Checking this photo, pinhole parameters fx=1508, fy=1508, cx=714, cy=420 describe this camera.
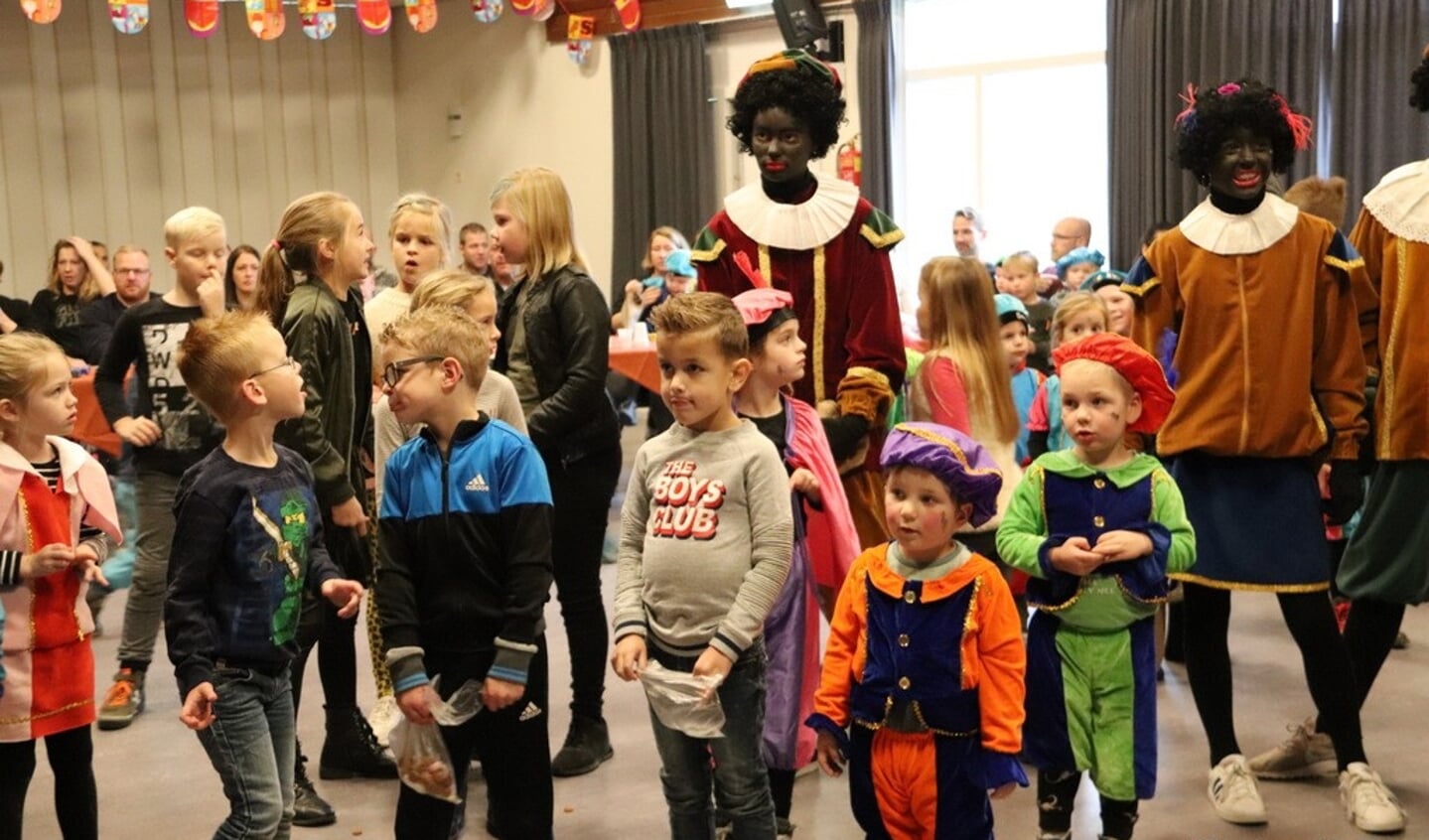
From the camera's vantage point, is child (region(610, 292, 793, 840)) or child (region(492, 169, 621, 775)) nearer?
child (region(610, 292, 793, 840))

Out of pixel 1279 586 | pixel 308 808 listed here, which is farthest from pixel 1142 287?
pixel 308 808

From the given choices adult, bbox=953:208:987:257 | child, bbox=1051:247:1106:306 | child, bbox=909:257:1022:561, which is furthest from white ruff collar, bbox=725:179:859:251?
adult, bbox=953:208:987:257

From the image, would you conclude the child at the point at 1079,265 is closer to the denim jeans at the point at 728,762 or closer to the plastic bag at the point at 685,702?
the denim jeans at the point at 728,762

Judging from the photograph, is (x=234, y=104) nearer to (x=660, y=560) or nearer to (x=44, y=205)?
(x=44, y=205)

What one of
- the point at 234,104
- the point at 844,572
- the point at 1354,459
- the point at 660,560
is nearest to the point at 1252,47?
the point at 1354,459

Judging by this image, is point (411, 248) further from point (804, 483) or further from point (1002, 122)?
point (1002, 122)

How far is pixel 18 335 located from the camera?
2.92 meters

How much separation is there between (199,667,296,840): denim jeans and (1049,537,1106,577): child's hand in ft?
4.72

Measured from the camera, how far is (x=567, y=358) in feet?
11.8

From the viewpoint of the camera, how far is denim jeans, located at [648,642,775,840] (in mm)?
2654

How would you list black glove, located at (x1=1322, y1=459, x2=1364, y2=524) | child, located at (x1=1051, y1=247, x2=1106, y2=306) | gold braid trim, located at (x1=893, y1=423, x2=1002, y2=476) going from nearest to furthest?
gold braid trim, located at (x1=893, y1=423, x2=1002, y2=476), black glove, located at (x1=1322, y1=459, x2=1364, y2=524), child, located at (x1=1051, y1=247, x2=1106, y2=306)

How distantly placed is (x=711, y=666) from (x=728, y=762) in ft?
0.78

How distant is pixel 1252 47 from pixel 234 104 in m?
8.10

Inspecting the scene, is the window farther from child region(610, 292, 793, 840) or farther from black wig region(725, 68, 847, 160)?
child region(610, 292, 793, 840)
